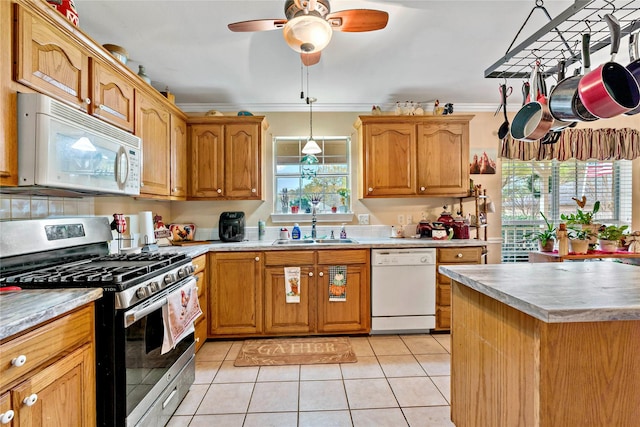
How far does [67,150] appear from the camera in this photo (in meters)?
1.52

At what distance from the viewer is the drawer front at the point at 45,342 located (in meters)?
0.93

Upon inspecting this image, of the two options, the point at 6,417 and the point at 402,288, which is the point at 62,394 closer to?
the point at 6,417

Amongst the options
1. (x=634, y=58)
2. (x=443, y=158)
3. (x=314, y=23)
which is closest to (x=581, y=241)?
(x=443, y=158)

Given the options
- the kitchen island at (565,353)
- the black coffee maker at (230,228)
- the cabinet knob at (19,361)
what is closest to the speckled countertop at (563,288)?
the kitchen island at (565,353)

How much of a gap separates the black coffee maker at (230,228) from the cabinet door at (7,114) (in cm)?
204

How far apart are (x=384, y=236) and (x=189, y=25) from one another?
2.74 meters

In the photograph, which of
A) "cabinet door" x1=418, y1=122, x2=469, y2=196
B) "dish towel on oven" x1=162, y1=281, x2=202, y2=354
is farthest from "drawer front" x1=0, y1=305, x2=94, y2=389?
"cabinet door" x1=418, y1=122, x2=469, y2=196


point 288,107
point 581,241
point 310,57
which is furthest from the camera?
point 288,107

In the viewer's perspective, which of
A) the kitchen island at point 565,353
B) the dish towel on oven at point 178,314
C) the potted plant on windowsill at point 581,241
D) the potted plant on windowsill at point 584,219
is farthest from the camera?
the potted plant on windowsill at point 584,219

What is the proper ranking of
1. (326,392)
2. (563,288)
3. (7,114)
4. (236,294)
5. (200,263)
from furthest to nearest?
1. (236,294)
2. (200,263)
3. (326,392)
4. (7,114)
5. (563,288)

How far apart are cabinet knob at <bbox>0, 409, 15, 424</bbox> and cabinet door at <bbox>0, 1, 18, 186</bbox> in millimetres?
919

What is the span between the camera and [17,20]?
4.35 feet

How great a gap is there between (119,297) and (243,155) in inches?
84.1

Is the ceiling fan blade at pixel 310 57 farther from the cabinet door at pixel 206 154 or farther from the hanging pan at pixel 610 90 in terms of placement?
the cabinet door at pixel 206 154
